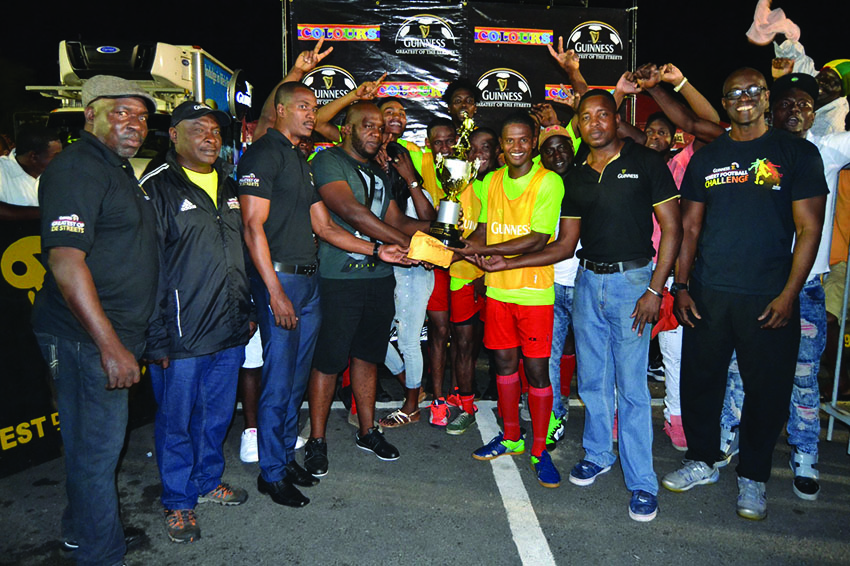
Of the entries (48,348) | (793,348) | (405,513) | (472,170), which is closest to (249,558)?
(405,513)

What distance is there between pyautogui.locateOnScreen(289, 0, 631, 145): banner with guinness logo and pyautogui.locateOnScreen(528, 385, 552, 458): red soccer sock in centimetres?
460

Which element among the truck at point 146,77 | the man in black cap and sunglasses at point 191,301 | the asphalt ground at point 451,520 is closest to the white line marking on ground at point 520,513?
the asphalt ground at point 451,520

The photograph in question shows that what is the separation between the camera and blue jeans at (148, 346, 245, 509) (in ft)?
11.0

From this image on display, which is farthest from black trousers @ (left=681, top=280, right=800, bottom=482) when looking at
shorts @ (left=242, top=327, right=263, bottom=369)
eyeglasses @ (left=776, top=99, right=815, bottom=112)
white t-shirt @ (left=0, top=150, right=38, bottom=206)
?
white t-shirt @ (left=0, top=150, right=38, bottom=206)

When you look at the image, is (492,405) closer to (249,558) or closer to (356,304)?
(356,304)

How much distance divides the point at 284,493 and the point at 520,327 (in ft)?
6.42

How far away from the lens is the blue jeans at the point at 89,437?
2.76m

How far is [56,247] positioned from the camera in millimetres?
2570

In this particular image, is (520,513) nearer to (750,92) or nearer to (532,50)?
(750,92)

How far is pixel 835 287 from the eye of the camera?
213 inches

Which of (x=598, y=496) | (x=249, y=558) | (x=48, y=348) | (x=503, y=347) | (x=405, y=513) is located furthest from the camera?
(x=503, y=347)

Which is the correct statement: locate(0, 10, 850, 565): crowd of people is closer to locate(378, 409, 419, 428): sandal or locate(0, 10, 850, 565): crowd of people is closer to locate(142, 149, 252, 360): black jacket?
locate(142, 149, 252, 360): black jacket

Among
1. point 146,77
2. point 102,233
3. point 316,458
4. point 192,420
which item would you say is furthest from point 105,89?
point 146,77

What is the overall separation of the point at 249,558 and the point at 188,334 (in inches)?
50.6
